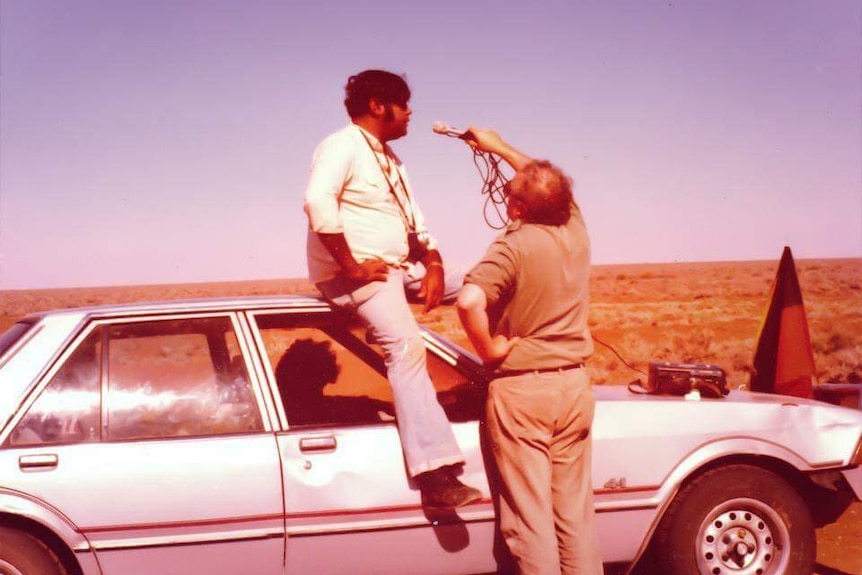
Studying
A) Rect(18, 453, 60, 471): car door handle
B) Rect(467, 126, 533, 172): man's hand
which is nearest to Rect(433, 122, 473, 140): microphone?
Rect(467, 126, 533, 172): man's hand

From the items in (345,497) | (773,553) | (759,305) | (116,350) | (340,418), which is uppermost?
(116,350)

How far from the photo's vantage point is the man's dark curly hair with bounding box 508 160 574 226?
397 centimetres

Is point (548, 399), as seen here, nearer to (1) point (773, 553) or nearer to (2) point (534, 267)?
(2) point (534, 267)

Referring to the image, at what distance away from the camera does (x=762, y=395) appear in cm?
485

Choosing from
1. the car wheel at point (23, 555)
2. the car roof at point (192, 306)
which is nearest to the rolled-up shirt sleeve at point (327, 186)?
the car roof at point (192, 306)

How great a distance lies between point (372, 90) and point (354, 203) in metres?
0.58

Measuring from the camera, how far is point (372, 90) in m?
4.41

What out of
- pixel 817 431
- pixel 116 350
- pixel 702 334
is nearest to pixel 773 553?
pixel 817 431

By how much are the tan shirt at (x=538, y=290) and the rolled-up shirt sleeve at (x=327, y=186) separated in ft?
2.21

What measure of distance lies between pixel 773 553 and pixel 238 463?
2.62 m

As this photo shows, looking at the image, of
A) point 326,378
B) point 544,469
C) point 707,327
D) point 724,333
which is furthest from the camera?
point 707,327

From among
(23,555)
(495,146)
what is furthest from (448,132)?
(23,555)

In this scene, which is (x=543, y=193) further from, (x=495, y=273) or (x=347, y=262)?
(x=347, y=262)

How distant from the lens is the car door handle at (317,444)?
3.95 meters
